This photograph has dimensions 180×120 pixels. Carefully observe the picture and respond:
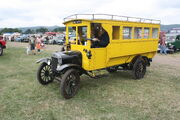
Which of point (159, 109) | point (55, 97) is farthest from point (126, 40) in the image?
point (55, 97)

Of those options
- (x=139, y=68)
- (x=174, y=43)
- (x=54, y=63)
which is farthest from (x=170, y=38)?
(x=54, y=63)

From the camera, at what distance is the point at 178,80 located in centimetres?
734

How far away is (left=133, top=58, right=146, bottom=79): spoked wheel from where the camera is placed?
7241mm

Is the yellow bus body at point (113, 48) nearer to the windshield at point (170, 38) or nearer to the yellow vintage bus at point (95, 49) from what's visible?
the yellow vintage bus at point (95, 49)

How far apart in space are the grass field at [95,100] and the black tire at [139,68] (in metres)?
0.24

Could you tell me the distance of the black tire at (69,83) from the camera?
508cm

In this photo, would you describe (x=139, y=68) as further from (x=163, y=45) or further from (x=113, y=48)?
(x=163, y=45)

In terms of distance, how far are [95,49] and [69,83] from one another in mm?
1370

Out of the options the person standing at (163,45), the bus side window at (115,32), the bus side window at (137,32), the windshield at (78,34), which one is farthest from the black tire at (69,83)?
the person standing at (163,45)

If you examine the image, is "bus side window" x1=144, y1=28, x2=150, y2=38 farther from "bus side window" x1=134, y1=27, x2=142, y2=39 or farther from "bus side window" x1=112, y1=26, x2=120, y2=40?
"bus side window" x1=112, y1=26, x2=120, y2=40

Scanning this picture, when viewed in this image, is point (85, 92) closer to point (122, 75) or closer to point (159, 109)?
point (159, 109)

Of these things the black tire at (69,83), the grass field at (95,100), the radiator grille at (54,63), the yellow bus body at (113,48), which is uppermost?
the yellow bus body at (113,48)

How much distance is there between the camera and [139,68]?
7461 mm

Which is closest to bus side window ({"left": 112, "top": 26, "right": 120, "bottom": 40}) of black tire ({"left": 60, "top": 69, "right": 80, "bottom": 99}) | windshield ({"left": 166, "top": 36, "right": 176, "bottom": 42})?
black tire ({"left": 60, "top": 69, "right": 80, "bottom": 99})
